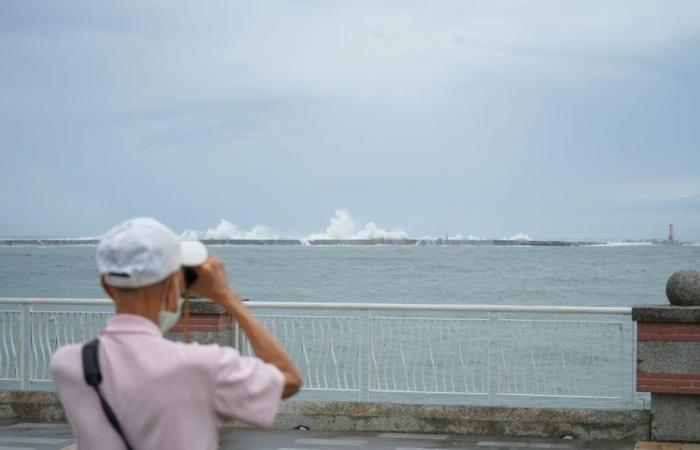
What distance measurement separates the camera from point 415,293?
80.7 metres

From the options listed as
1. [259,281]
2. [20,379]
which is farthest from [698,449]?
[259,281]

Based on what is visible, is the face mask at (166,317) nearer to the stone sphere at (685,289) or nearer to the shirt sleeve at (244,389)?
the shirt sleeve at (244,389)

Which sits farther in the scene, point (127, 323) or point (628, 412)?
point (628, 412)

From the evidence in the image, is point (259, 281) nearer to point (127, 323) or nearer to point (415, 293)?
point (415, 293)

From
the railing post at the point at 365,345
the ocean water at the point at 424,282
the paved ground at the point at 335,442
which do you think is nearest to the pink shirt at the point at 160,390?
the paved ground at the point at 335,442

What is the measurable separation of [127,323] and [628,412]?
Answer: 345 inches

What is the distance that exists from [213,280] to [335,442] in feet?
26.5

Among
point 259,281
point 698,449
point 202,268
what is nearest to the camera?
point 202,268

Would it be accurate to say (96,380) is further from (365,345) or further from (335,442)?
(365,345)

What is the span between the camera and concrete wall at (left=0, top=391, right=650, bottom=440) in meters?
10.6

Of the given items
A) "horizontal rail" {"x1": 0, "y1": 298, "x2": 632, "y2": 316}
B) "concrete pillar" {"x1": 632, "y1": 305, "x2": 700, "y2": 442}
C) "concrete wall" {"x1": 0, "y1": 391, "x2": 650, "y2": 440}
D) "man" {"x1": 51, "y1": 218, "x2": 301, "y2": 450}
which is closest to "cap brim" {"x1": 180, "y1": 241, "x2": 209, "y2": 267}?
"man" {"x1": 51, "y1": 218, "x2": 301, "y2": 450}

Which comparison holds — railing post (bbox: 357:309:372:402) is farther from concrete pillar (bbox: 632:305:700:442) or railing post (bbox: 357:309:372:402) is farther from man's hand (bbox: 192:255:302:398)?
man's hand (bbox: 192:255:302:398)

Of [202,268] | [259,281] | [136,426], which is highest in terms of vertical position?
[202,268]

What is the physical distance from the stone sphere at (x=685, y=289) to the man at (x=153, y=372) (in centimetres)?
830
